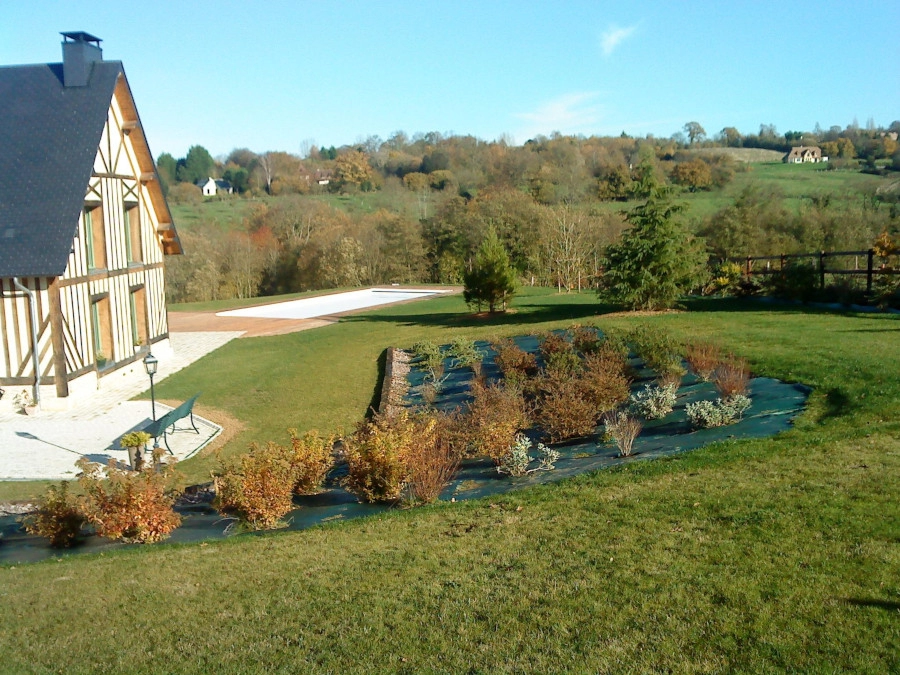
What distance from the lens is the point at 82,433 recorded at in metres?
13.0

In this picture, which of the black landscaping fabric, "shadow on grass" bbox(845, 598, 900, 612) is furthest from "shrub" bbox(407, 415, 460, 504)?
"shadow on grass" bbox(845, 598, 900, 612)

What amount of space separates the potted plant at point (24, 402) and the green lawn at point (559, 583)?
345 inches

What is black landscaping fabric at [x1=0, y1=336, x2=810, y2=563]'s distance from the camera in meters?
7.71

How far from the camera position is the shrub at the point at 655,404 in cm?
966

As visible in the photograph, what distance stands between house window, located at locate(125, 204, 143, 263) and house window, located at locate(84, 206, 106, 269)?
1.78m

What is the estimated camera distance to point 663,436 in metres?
8.95

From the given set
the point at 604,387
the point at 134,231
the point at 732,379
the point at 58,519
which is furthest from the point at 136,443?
the point at 134,231

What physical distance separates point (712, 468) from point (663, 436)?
1834mm

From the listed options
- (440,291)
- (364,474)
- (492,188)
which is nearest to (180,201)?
(492,188)

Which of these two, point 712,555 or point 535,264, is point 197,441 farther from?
point 535,264

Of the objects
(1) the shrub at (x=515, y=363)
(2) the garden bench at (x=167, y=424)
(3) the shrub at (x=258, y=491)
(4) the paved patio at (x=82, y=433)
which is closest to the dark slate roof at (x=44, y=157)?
(4) the paved patio at (x=82, y=433)

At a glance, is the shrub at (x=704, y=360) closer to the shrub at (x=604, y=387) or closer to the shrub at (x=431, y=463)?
the shrub at (x=604, y=387)

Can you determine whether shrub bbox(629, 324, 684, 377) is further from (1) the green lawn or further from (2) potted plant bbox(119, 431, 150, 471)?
(2) potted plant bbox(119, 431, 150, 471)

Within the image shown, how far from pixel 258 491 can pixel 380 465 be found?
123 cm
